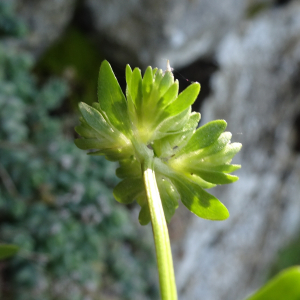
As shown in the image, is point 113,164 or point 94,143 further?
point 113,164

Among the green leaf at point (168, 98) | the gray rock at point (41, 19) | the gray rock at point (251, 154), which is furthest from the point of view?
the gray rock at point (251, 154)

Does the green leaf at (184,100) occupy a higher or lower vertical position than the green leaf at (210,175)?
higher

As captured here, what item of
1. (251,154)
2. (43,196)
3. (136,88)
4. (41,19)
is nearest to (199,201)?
(136,88)

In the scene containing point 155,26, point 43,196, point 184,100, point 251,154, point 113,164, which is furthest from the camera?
point 251,154

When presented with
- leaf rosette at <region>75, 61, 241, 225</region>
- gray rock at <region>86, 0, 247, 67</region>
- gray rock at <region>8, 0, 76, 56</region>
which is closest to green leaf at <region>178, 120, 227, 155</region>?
leaf rosette at <region>75, 61, 241, 225</region>

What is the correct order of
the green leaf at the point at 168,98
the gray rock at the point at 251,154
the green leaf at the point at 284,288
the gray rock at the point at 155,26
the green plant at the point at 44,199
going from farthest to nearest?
the gray rock at the point at 251,154 < the gray rock at the point at 155,26 < the green plant at the point at 44,199 < the green leaf at the point at 168,98 < the green leaf at the point at 284,288

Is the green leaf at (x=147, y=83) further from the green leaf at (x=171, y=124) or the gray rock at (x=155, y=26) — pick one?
the gray rock at (x=155, y=26)

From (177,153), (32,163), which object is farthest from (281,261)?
(177,153)

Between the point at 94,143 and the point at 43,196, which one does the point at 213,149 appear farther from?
the point at 43,196

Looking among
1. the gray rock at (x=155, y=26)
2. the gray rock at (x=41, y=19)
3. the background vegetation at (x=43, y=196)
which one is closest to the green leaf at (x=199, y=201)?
the background vegetation at (x=43, y=196)
